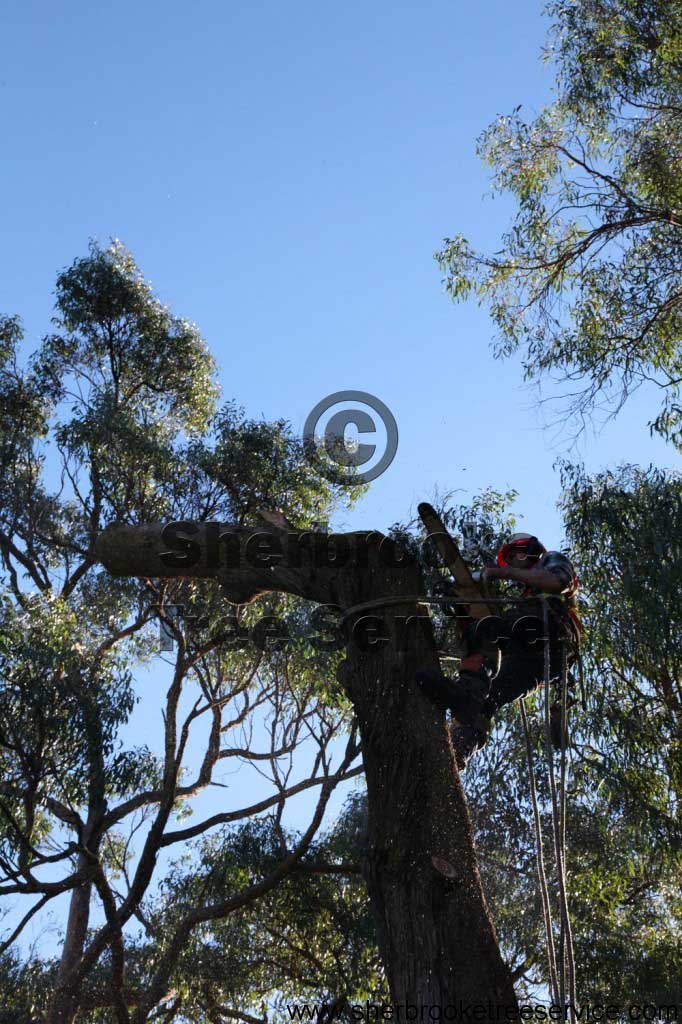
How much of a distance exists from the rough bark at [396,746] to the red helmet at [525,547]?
87 cm

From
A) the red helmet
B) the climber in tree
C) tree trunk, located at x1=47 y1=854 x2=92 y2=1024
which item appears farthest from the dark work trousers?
tree trunk, located at x1=47 y1=854 x2=92 y2=1024

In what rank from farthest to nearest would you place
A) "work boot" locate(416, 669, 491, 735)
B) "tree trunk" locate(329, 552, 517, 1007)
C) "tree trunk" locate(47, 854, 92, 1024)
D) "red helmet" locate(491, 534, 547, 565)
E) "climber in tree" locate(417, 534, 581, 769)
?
"tree trunk" locate(47, 854, 92, 1024) → "red helmet" locate(491, 534, 547, 565) → "climber in tree" locate(417, 534, 581, 769) → "work boot" locate(416, 669, 491, 735) → "tree trunk" locate(329, 552, 517, 1007)

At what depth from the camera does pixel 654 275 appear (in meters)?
7.87

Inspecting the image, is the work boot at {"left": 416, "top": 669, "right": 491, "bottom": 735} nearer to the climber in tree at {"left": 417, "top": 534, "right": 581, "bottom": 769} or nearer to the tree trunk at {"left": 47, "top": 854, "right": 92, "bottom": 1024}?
the climber in tree at {"left": 417, "top": 534, "right": 581, "bottom": 769}

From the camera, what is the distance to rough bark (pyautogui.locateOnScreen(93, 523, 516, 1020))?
2.58 metres

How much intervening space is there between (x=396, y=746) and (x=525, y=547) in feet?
4.73

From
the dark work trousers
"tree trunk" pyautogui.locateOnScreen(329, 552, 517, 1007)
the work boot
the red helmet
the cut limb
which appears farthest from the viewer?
the red helmet

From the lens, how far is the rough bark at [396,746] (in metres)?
2.58

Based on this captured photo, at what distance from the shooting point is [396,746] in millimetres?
2918

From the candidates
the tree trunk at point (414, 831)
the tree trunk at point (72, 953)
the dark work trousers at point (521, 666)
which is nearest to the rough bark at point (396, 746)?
the tree trunk at point (414, 831)

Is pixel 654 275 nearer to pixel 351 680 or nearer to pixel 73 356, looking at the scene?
pixel 351 680

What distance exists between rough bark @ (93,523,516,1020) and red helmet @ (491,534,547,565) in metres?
0.87

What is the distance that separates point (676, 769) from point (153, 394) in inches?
298

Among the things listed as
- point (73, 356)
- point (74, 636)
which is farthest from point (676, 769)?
point (73, 356)
